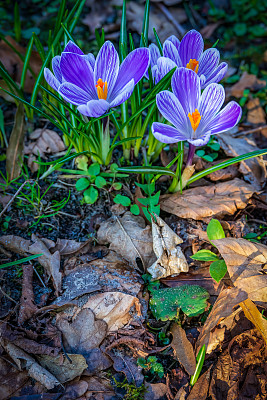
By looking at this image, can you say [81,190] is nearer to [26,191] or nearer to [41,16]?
[26,191]

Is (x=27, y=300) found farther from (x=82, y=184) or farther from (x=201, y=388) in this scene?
(x=201, y=388)

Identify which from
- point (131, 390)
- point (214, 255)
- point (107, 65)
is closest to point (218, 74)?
point (107, 65)

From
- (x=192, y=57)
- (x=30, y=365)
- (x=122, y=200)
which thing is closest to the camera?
(x=30, y=365)

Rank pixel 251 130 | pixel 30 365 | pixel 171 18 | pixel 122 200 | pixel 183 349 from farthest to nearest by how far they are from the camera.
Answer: pixel 171 18 < pixel 251 130 < pixel 122 200 < pixel 183 349 < pixel 30 365

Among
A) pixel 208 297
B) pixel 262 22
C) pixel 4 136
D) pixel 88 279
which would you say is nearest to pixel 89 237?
pixel 88 279

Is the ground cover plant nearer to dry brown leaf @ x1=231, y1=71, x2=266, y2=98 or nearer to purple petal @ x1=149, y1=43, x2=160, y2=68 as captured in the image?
purple petal @ x1=149, y1=43, x2=160, y2=68

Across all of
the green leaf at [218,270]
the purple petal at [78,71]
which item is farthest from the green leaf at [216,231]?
the purple petal at [78,71]
